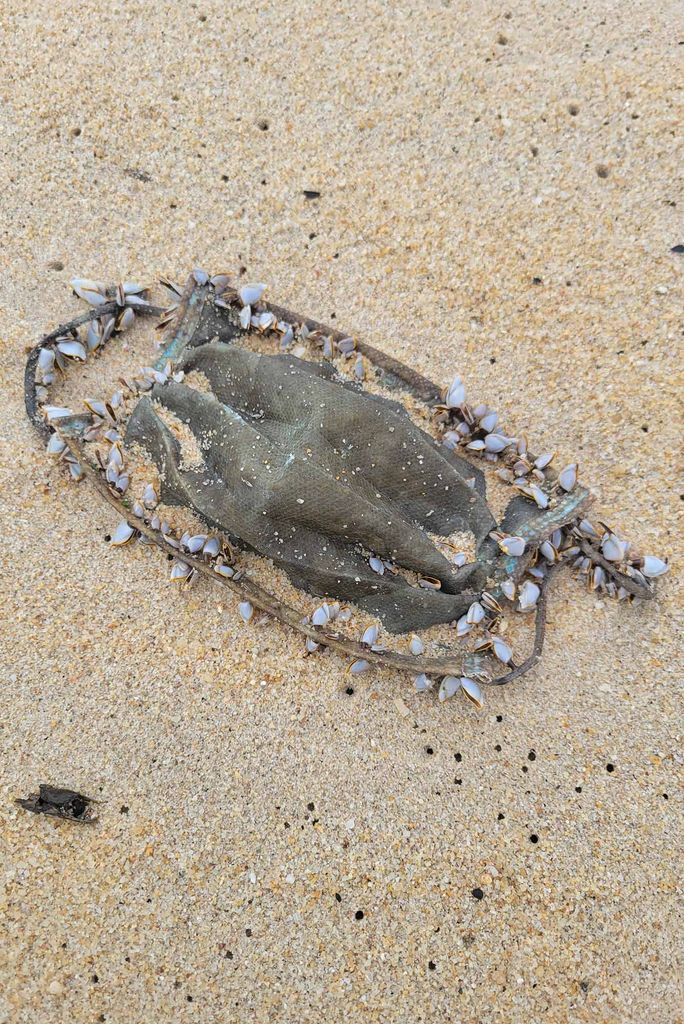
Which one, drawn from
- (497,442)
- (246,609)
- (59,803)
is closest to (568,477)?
(497,442)

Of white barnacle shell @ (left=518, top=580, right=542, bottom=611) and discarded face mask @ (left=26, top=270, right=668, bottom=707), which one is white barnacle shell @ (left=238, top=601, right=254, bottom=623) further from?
white barnacle shell @ (left=518, top=580, right=542, bottom=611)

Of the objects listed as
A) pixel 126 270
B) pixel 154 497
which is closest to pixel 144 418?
pixel 154 497

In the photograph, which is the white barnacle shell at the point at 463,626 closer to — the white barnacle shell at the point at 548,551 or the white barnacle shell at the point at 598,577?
the white barnacle shell at the point at 548,551

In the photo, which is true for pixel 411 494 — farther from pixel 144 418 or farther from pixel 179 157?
pixel 179 157

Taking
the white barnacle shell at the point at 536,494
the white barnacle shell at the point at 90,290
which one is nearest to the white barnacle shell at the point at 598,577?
the white barnacle shell at the point at 536,494

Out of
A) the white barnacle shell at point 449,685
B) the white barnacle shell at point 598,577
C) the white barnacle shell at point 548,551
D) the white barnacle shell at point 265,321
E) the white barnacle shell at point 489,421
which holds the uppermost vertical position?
the white barnacle shell at point 265,321

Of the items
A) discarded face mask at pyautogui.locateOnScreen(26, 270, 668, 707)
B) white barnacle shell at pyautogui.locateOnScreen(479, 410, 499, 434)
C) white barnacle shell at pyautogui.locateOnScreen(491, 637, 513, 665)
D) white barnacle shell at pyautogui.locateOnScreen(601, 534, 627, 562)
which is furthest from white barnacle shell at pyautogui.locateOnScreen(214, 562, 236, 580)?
white barnacle shell at pyautogui.locateOnScreen(601, 534, 627, 562)
